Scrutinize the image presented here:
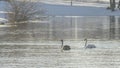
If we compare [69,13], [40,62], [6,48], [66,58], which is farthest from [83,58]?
[69,13]

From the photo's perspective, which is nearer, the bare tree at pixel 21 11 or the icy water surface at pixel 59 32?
the icy water surface at pixel 59 32

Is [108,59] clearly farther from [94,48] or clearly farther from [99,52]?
[94,48]

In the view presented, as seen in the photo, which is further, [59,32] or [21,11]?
[21,11]

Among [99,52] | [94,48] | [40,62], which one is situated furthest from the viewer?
[94,48]

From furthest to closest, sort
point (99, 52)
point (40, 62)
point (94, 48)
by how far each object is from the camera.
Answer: point (94, 48) → point (99, 52) → point (40, 62)

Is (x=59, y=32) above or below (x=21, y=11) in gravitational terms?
below

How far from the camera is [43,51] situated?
648 inches

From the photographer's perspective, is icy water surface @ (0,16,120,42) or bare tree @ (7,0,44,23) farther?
bare tree @ (7,0,44,23)

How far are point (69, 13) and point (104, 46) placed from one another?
4291 cm

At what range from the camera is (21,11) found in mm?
40969

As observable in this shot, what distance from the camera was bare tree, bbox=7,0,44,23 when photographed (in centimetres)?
4035

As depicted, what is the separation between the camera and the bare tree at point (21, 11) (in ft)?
132

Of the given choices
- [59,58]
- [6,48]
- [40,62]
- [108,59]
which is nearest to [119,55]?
[108,59]

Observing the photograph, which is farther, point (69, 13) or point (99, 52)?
point (69, 13)
